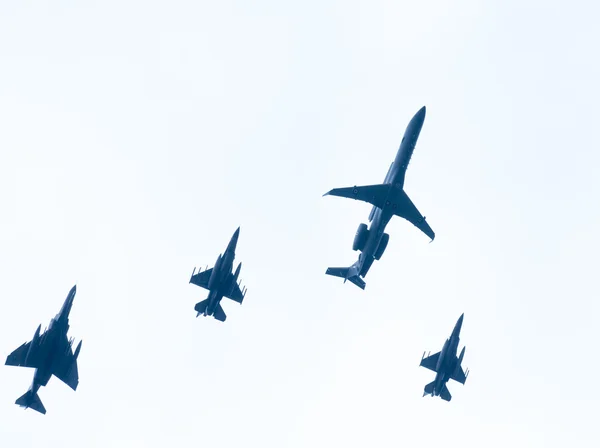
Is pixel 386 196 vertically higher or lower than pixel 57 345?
higher

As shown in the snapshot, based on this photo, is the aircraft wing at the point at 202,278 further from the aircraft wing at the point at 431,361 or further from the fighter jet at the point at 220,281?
the aircraft wing at the point at 431,361

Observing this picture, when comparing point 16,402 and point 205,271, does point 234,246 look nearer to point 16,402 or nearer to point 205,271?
point 205,271

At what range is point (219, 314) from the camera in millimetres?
78875

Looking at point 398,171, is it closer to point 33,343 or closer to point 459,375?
point 459,375

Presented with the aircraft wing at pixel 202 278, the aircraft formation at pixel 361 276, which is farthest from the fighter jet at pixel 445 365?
the aircraft wing at pixel 202 278

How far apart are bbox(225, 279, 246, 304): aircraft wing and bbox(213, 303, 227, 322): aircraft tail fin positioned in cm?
191

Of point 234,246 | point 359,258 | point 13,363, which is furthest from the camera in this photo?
point 359,258

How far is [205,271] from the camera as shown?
7719 centimetres

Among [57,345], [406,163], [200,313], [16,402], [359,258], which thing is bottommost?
[16,402]

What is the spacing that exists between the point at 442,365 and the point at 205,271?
26.6 metres

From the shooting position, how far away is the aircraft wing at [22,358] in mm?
68938

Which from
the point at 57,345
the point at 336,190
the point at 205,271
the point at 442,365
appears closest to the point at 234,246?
the point at 205,271

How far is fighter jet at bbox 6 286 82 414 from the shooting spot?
226ft

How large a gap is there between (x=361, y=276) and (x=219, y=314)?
16581mm
